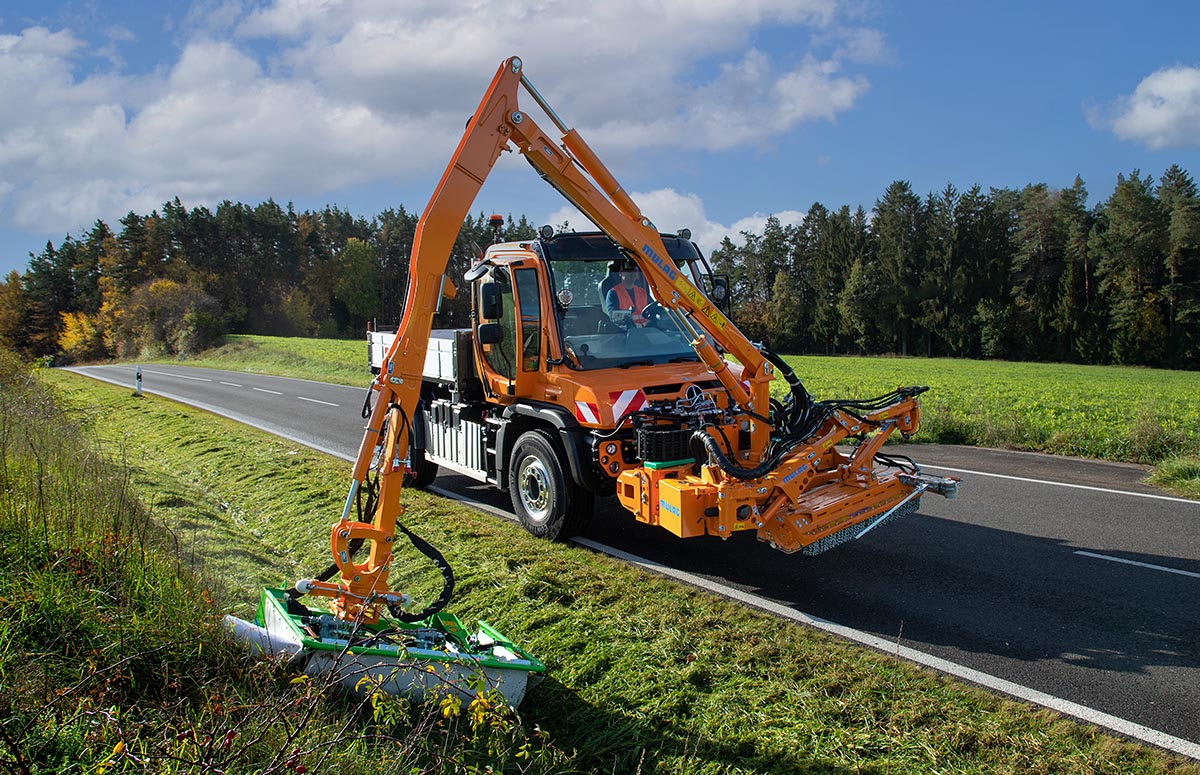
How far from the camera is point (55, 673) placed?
3.47m

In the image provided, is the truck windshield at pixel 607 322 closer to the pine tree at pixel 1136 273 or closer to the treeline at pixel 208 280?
the treeline at pixel 208 280

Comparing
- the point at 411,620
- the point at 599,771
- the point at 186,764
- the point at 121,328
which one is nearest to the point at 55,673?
the point at 186,764

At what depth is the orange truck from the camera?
5.64 metres

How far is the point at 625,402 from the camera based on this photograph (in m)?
6.72

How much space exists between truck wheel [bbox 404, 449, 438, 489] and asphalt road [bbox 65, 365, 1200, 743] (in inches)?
12.6

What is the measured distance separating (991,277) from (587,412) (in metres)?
63.9

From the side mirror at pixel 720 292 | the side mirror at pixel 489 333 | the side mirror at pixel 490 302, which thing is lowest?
the side mirror at pixel 489 333

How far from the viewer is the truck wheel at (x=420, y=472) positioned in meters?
9.77

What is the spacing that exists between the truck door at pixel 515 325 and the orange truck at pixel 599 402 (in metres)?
0.02

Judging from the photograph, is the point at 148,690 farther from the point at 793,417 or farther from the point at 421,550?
the point at 793,417

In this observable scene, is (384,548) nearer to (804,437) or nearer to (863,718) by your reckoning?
(863,718)

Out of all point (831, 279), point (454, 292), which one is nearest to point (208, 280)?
point (831, 279)

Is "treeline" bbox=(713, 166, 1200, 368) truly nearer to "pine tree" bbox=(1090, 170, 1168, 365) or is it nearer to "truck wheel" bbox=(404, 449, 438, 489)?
"pine tree" bbox=(1090, 170, 1168, 365)

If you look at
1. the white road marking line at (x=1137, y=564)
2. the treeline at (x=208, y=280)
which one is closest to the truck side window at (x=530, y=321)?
the white road marking line at (x=1137, y=564)
